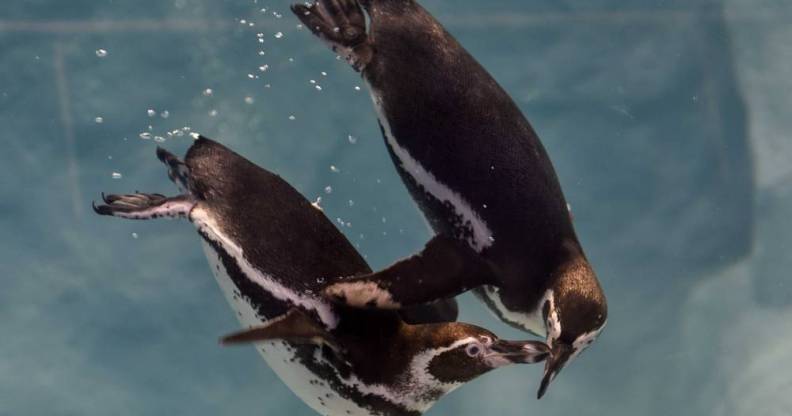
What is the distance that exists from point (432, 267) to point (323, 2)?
4.92 ft

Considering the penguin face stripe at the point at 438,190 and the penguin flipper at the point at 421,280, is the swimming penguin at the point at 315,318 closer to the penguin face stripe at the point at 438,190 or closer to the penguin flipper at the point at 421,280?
the penguin flipper at the point at 421,280

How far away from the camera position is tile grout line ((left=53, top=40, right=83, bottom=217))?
8289 millimetres

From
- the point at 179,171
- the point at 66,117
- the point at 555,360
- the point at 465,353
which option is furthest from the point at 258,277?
the point at 66,117

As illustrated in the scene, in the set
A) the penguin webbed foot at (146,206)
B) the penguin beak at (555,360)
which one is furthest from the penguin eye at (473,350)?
the penguin webbed foot at (146,206)

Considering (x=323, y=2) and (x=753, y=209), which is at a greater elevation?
(x=323, y=2)

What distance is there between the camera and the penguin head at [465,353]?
247 centimetres

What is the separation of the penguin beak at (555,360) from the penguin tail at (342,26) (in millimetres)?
1562

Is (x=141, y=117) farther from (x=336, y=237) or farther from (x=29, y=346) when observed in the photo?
(x=336, y=237)

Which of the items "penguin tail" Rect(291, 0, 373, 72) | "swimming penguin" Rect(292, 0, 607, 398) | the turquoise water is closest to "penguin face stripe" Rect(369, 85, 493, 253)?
"swimming penguin" Rect(292, 0, 607, 398)

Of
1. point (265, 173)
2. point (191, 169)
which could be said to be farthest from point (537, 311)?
point (191, 169)

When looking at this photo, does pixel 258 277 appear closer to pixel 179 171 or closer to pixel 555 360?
pixel 179 171

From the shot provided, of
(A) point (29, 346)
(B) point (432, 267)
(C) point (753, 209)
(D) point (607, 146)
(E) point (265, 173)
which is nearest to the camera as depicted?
(B) point (432, 267)

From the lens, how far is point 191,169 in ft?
10.5

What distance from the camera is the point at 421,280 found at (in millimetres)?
2688
